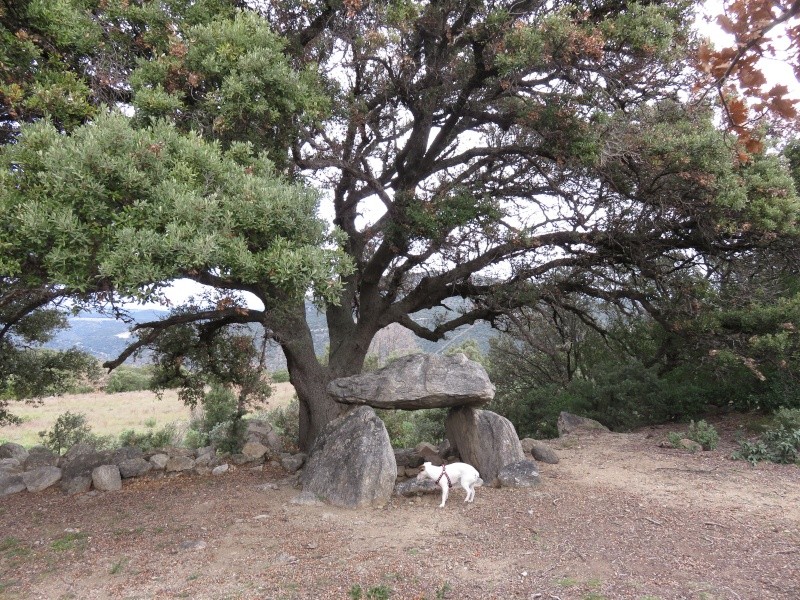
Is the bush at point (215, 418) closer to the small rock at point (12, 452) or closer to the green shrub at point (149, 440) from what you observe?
the green shrub at point (149, 440)

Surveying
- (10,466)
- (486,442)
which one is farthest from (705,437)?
(10,466)

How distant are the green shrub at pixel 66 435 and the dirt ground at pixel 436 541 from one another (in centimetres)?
605

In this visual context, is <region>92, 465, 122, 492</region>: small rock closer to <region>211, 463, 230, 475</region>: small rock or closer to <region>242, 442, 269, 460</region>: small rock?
<region>211, 463, 230, 475</region>: small rock

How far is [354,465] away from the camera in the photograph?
702 centimetres

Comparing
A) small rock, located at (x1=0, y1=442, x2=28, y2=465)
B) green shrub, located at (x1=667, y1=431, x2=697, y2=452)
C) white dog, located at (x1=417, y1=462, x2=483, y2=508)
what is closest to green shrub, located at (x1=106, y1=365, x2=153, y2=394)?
small rock, located at (x1=0, y1=442, x2=28, y2=465)

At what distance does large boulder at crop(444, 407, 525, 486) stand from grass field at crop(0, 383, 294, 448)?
37.2ft

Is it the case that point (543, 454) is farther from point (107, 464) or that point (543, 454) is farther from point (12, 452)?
point (12, 452)

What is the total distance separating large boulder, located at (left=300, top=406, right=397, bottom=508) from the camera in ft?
22.4

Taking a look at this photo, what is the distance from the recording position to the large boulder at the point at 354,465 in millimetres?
6824

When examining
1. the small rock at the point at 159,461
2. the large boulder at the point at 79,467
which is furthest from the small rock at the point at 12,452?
the small rock at the point at 159,461

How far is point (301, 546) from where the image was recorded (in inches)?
219

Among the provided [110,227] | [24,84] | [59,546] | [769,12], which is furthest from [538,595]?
[24,84]

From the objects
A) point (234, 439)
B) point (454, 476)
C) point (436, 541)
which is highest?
point (234, 439)

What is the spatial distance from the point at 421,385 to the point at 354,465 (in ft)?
4.73
